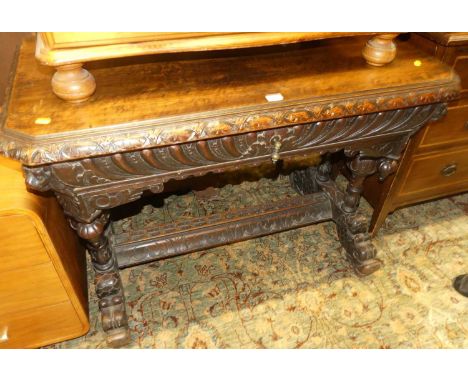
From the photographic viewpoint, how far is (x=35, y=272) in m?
1.23

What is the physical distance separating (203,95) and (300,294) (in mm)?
1060

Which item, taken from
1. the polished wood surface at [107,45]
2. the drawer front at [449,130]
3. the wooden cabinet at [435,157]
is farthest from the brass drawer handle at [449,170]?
the polished wood surface at [107,45]

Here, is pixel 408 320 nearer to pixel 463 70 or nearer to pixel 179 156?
pixel 463 70

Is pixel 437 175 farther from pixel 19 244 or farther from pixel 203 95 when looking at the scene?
pixel 19 244

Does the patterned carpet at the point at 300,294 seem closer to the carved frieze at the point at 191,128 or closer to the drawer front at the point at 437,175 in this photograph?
the drawer front at the point at 437,175

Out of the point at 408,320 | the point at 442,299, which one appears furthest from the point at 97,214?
the point at 442,299

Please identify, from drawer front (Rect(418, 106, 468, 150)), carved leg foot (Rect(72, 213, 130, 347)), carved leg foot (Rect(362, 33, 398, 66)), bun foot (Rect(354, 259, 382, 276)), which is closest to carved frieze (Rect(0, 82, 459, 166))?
carved leg foot (Rect(362, 33, 398, 66))

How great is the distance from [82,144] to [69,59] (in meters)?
0.20

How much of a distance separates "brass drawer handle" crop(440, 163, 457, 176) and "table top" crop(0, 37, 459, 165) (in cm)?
67

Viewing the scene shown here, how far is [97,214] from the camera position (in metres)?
1.16

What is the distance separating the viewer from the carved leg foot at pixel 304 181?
6.69 feet

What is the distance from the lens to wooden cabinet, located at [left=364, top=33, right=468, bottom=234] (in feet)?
4.50

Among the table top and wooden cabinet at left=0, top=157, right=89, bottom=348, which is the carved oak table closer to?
the table top

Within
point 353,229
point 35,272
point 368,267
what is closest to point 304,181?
point 353,229
